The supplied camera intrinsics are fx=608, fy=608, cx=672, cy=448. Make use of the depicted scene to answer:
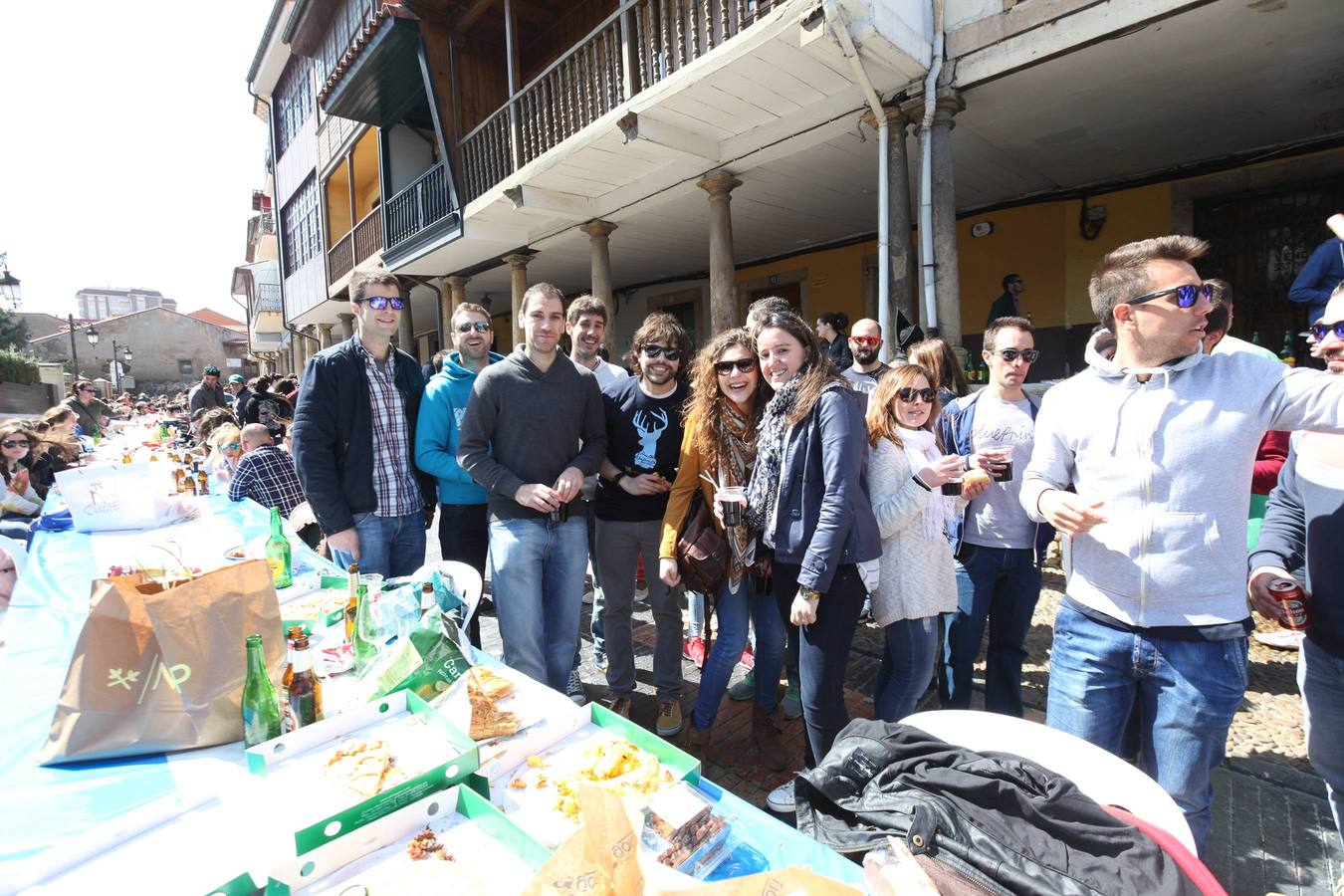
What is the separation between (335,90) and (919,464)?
11.2 metres

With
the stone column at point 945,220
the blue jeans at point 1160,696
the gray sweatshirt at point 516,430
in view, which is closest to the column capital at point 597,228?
the stone column at point 945,220

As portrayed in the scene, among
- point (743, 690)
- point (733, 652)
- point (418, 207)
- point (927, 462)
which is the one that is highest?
point (418, 207)

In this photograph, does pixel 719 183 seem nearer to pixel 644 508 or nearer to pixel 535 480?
pixel 644 508

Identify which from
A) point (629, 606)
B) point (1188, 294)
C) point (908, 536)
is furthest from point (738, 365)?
point (1188, 294)

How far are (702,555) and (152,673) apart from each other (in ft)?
6.09

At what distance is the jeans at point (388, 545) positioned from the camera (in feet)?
9.84

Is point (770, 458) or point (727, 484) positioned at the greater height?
point (770, 458)

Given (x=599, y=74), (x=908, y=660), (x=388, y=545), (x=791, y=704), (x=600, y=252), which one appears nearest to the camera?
(x=908, y=660)

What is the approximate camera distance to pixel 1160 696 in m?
1.75

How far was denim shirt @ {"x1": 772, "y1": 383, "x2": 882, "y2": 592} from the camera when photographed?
220 centimetres

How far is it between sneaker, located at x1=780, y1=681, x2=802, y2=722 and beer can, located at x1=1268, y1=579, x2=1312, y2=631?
1991 millimetres

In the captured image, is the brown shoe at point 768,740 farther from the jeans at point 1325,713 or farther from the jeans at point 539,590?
the jeans at point 1325,713

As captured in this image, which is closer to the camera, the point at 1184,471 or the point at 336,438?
the point at 1184,471

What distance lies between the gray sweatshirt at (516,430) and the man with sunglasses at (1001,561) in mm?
1923
